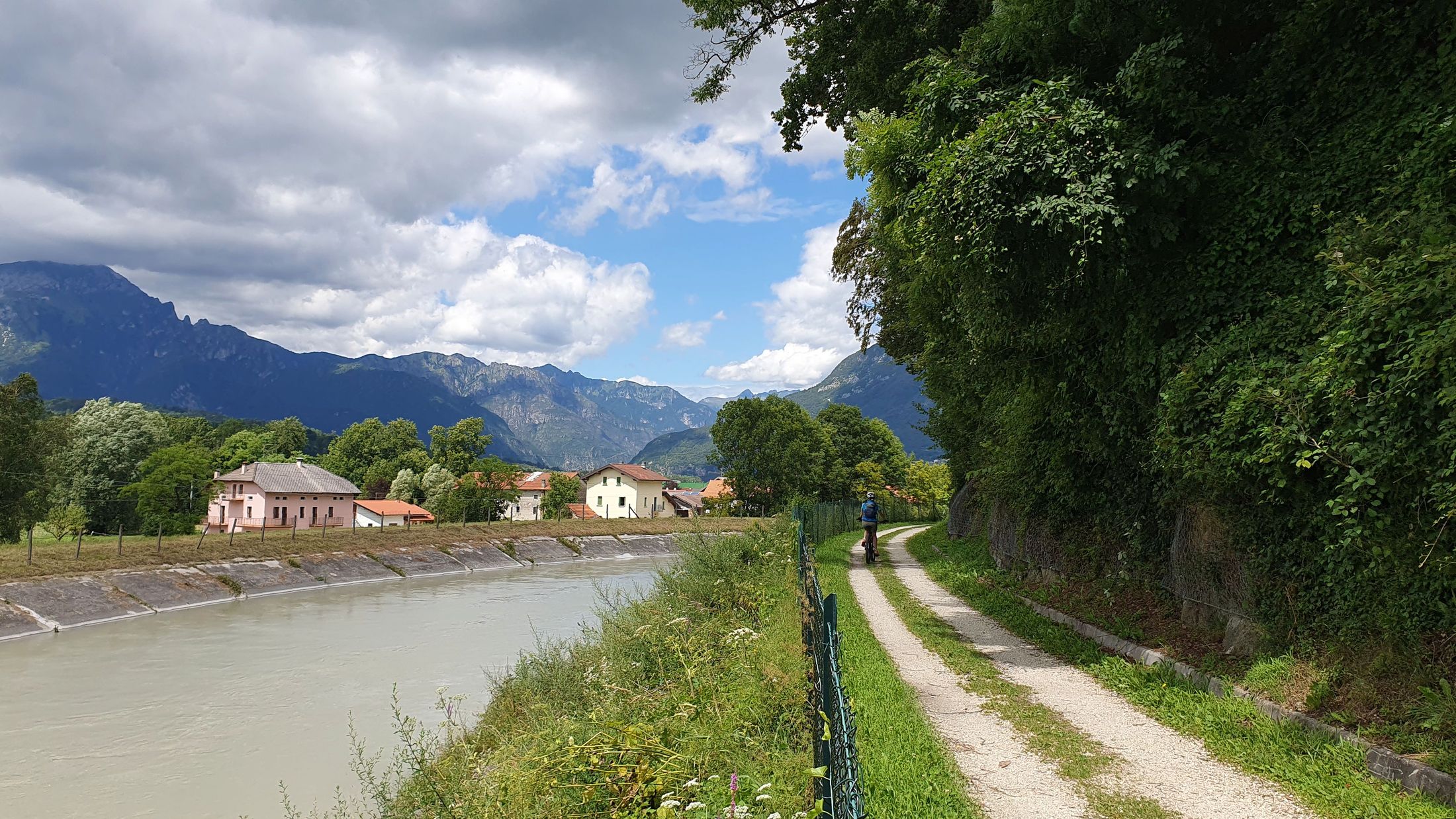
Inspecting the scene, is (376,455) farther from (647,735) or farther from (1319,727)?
(1319,727)

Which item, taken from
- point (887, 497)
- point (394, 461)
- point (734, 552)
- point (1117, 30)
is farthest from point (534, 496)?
point (1117, 30)

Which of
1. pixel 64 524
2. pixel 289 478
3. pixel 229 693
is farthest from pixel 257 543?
pixel 289 478

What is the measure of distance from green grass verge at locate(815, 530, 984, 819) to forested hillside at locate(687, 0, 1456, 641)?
3.54 metres

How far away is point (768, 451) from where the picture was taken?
70.3 metres

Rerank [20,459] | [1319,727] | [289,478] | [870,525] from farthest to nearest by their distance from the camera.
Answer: [289,478], [20,459], [870,525], [1319,727]

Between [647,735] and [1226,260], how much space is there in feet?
23.4

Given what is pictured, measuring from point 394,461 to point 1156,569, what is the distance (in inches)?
3965

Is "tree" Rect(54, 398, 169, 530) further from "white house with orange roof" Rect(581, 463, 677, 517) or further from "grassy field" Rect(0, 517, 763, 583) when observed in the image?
"white house with orange roof" Rect(581, 463, 677, 517)

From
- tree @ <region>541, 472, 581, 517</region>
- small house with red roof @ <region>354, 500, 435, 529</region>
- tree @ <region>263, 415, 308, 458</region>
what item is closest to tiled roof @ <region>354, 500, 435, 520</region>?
small house with red roof @ <region>354, 500, 435, 529</region>

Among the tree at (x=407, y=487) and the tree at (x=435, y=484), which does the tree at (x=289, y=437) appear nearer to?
the tree at (x=407, y=487)

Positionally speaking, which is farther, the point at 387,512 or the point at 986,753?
the point at 387,512

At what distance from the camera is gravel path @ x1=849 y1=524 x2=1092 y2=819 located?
4.82 meters

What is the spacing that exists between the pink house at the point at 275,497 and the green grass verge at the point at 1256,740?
259 ft

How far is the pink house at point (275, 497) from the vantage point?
74.2 m
